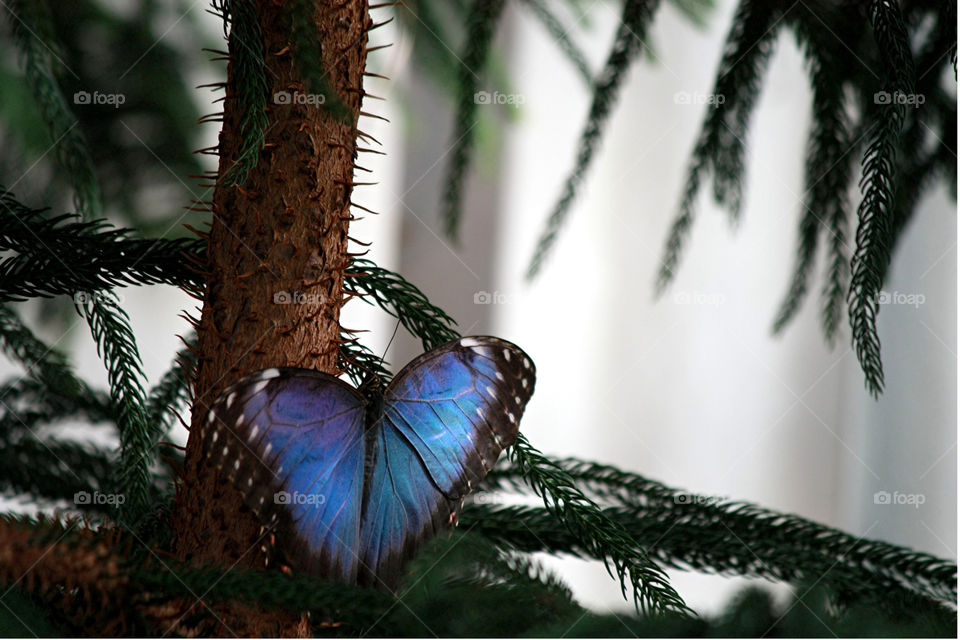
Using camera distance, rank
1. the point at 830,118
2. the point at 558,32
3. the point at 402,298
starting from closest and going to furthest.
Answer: the point at 402,298
the point at 830,118
the point at 558,32

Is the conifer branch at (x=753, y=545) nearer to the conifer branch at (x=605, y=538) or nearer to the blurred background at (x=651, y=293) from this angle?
the conifer branch at (x=605, y=538)

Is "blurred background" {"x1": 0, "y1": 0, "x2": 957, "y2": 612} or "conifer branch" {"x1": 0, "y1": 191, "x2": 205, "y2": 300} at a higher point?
"blurred background" {"x1": 0, "y1": 0, "x2": 957, "y2": 612}

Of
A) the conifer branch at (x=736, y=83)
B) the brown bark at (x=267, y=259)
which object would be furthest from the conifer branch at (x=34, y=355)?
the conifer branch at (x=736, y=83)

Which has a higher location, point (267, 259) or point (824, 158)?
point (824, 158)

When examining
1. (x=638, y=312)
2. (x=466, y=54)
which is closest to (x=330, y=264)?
(x=466, y=54)

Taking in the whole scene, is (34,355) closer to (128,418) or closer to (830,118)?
(128,418)

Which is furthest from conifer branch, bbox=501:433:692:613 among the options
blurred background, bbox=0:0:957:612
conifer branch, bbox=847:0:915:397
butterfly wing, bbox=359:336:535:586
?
blurred background, bbox=0:0:957:612

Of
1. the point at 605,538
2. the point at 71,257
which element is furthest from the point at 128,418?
the point at 605,538

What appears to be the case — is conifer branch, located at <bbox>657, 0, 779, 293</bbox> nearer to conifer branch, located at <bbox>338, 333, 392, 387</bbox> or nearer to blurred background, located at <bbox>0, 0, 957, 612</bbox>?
conifer branch, located at <bbox>338, 333, 392, 387</bbox>
